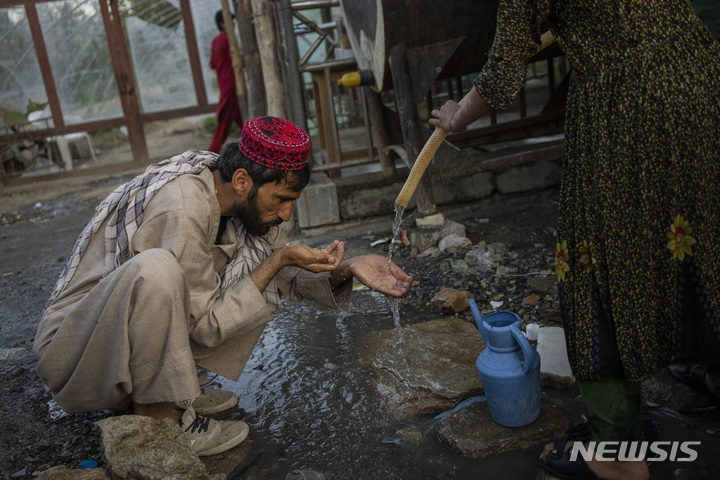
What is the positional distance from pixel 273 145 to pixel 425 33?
2159 mm

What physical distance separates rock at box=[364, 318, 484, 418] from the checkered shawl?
25.1 inches

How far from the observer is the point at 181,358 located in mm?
2129

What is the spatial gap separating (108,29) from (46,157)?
225 centimetres

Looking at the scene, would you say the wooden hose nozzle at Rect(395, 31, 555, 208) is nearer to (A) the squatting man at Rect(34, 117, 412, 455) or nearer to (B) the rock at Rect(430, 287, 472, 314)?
(A) the squatting man at Rect(34, 117, 412, 455)

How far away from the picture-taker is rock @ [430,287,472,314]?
11.2ft

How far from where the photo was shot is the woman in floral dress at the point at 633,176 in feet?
5.33

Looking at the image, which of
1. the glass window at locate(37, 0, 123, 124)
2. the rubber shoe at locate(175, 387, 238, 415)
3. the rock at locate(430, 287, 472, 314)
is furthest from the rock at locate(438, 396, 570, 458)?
the glass window at locate(37, 0, 123, 124)

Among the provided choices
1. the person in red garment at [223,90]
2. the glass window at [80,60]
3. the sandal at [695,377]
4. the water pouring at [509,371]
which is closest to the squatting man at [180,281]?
the water pouring at [509,371]

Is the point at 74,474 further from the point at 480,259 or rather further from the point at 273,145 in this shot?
the point at 480,259

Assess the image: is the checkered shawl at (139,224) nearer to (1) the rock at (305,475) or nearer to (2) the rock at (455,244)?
(1) the rock at (305,475)

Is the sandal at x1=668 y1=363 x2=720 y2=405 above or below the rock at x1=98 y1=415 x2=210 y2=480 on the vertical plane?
below

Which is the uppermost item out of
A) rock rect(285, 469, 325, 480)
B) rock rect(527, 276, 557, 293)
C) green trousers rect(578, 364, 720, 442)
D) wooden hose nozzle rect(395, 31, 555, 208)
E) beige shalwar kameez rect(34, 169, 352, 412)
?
wooden hose nozzle rect(395, 31, 555, 208)

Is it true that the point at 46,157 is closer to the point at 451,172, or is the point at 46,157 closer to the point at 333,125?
the point at 333,125

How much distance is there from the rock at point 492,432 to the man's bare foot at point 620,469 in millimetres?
362
